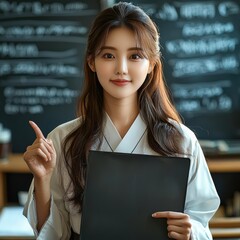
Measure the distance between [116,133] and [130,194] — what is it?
223mm

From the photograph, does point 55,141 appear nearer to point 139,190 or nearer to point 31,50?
point 139,190

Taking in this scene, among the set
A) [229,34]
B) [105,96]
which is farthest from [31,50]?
[105,96]

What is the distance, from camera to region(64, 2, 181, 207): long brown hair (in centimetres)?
122

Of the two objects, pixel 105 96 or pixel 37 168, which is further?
pixel 105 96

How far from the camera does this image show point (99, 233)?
116cm

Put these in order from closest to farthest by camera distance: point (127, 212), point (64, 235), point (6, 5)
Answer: point (127, 212) → point (64, 235) → point (6, 5)

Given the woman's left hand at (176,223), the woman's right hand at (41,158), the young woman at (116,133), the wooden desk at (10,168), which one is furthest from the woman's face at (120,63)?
the wooden desk at (10,168)

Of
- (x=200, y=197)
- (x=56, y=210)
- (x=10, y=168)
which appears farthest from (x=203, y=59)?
(x=56, y=210)

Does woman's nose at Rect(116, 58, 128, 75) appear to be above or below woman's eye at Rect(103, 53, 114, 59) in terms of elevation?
below

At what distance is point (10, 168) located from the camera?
7.93ft

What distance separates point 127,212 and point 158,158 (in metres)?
0.15

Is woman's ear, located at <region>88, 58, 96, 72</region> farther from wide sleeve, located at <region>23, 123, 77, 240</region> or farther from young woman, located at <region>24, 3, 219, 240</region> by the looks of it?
wide sleeve, located at <region>23, 123, 77, 240</region>

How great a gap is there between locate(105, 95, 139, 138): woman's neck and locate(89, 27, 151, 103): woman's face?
0.33ft

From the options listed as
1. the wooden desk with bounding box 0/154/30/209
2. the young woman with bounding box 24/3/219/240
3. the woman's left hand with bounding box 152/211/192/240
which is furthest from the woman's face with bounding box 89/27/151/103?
the wooden desk with bounding box 0/154/30/209
